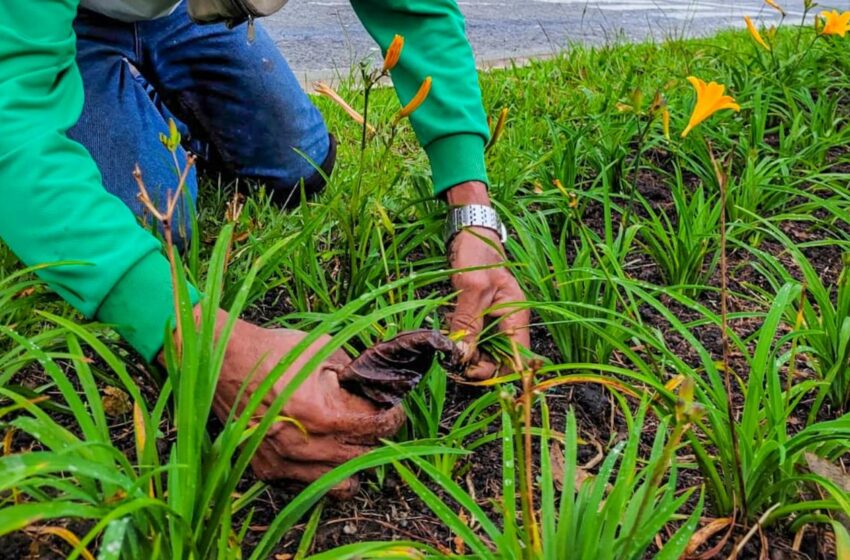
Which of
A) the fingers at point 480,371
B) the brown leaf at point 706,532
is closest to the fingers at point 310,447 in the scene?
the fingers at point 480,371

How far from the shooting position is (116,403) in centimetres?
147

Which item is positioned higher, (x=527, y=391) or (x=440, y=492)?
(x=527, y=391)

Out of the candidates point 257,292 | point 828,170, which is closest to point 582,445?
point 257,292

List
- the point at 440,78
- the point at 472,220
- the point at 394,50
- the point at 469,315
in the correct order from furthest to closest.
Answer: the point at 440,78 < the point at 472,220 < the point at 469,315 < the point at 394,50

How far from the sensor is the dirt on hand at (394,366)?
112 cm

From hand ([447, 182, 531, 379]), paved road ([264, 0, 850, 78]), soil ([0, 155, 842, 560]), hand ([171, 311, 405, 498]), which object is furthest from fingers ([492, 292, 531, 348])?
paved road ([264, 0, 850, 78])

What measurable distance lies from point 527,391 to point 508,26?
19.7 feet

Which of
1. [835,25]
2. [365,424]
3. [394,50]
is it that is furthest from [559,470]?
[835,25]

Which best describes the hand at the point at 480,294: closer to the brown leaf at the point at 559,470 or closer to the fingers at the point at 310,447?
the brown leaf at the point at 559,470

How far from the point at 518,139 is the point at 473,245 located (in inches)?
38.2

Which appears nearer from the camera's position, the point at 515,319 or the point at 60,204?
the point at 60,204

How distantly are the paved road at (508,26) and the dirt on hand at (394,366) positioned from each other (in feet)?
7.45

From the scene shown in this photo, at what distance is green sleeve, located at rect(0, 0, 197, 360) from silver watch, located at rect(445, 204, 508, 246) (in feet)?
2.23

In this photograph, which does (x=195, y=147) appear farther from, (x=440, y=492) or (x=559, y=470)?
(x=559, y=470)
